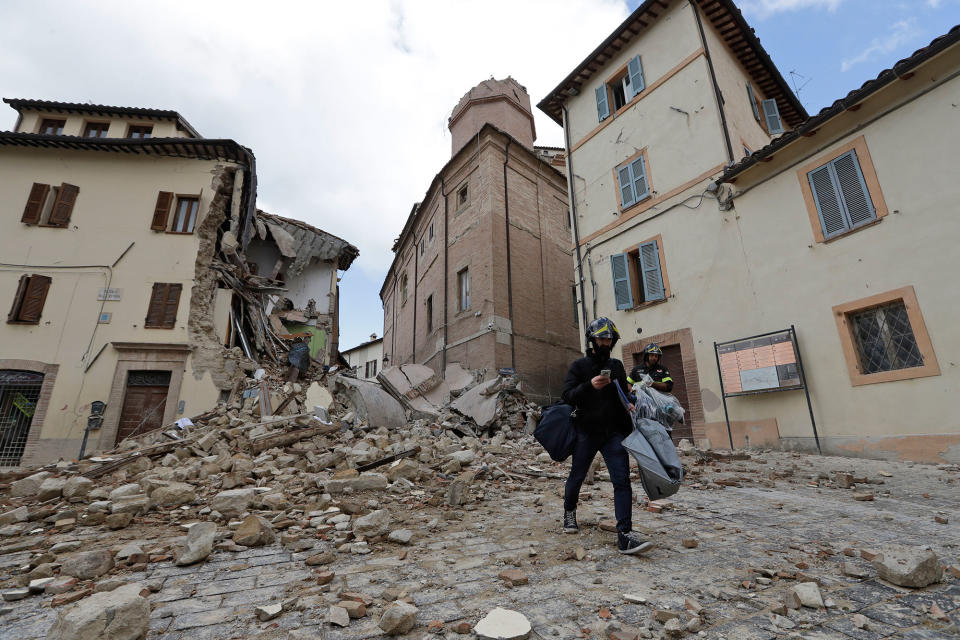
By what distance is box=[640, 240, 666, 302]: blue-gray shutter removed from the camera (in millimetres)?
10727

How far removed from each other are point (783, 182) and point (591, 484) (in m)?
7.63

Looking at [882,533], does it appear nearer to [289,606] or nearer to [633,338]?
[289,606]

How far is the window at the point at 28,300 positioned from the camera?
12.4 meters

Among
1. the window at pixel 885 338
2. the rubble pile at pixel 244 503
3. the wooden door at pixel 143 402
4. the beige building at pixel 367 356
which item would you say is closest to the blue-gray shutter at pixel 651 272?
the window at pixel 885 338

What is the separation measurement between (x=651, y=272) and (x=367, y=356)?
31315 mm

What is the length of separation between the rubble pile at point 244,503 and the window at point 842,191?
7.30m

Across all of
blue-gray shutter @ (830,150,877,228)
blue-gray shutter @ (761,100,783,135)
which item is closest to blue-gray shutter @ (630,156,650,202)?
blue-gray shutter @ (830,150,877,228)

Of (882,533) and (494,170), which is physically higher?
(494,170)

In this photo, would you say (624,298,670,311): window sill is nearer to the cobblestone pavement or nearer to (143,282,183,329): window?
the cobblestone pavement

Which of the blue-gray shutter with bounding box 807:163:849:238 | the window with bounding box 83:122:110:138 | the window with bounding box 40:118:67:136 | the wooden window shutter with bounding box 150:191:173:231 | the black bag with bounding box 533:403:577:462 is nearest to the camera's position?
the black bag with bounding box 533:403:577:462

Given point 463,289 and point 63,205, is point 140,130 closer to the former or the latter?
point 63,205

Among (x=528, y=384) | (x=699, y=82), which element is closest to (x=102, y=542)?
(x=528, y=384)

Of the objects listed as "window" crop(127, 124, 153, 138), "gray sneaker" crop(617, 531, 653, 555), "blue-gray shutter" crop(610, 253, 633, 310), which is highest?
"window" crop(127, 124, 153, 138)

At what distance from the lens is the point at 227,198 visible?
15195 millimetres
